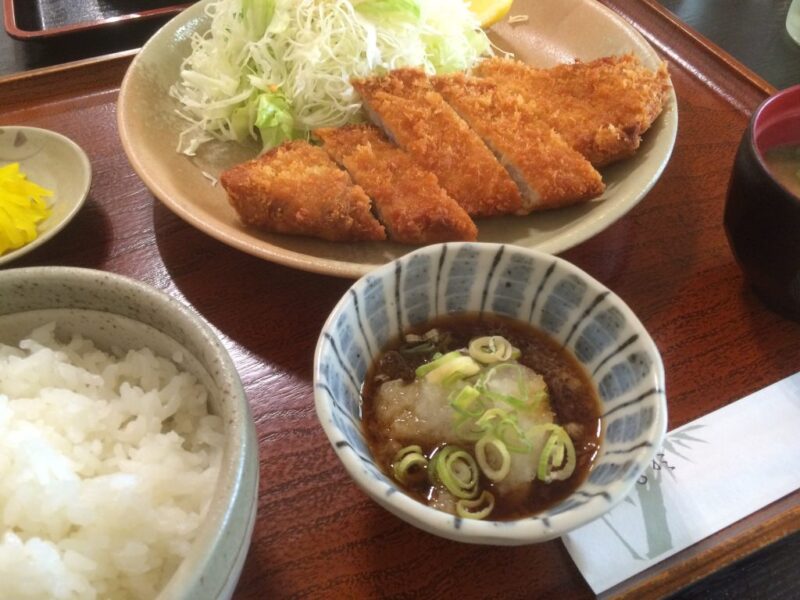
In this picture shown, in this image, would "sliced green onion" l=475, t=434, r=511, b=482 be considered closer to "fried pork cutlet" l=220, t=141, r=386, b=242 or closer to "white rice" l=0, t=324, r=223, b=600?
"white rice" l=0, t=324, r=223, b=600

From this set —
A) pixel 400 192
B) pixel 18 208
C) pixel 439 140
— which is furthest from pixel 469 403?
pixel 18 208

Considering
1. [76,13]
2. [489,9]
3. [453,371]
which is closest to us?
[453,371]

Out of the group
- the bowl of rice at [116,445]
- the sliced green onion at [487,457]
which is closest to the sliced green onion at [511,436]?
the sliced green onion at [487,457]

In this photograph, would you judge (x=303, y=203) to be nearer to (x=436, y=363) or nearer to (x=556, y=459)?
(x=436, y=363)

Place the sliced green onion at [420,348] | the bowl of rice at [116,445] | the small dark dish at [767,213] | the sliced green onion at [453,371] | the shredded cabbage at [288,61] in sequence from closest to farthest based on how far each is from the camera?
the bowl of rice at [116,445], the sliced green onion at [453,371], the sliced green onion at [420,348], the small dark dish at [767,213], the shredded cabbage at [288,61]

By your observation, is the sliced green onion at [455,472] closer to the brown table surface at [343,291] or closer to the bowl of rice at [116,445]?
the brown table surface at [343,291]

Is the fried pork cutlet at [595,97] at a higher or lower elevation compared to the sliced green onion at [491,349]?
higher
